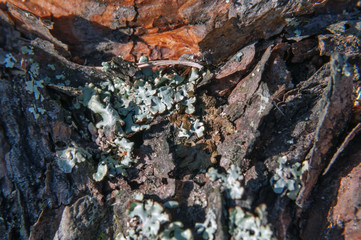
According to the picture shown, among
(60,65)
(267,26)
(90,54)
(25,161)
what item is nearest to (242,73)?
(267,26)

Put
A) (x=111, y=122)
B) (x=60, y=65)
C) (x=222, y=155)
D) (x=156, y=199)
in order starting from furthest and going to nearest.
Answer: (x=60, y=65), (x=111, y=122), (x=222, y=155), (x=156, y=199)

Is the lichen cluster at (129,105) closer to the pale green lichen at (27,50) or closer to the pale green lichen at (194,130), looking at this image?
the pale green lichen at (194,130)

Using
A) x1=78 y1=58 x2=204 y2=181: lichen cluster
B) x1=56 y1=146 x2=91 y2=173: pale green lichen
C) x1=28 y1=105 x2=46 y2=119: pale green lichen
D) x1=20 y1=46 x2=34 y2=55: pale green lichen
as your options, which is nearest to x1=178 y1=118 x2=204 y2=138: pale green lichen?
x1=78 y1=58 x2=204 y2=181: lichen cluster

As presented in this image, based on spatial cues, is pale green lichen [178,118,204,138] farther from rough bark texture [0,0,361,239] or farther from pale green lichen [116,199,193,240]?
pale green lichen [116,199,193,240]

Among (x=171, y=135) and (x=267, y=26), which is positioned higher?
(x=267, y=26)

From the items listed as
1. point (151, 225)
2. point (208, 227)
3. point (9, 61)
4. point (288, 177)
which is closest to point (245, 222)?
point (208, 227)

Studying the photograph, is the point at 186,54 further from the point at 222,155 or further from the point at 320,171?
the point at 320,171
